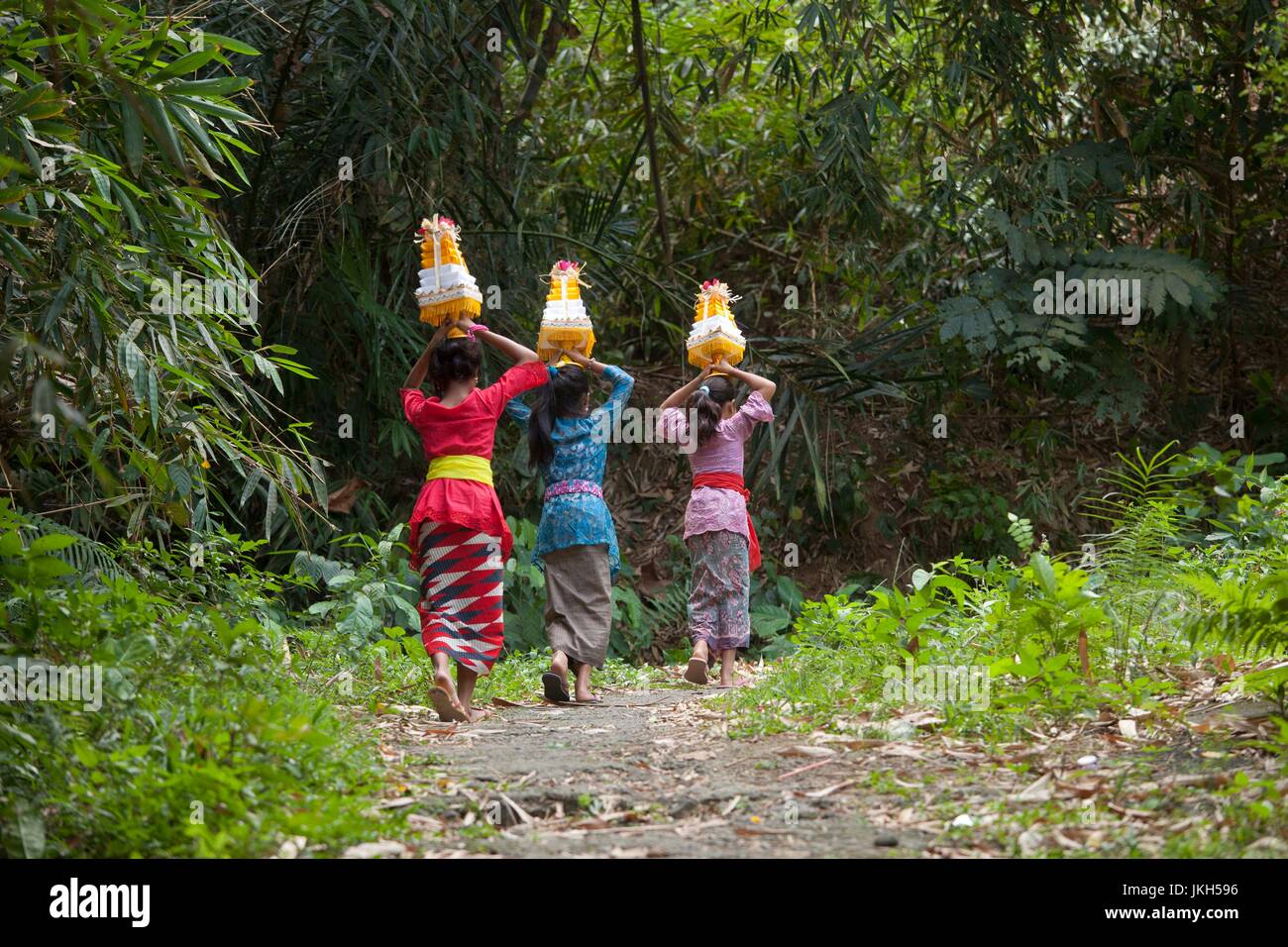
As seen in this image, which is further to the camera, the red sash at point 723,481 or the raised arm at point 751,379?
the red sash at point 723,481

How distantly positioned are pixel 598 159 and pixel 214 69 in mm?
4096

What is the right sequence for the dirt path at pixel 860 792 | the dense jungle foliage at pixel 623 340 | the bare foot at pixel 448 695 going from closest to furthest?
the dirt path at pixel 860 792 → the dense jungle foliage at pixel 623 340 → the bare foot at pixel 448 695

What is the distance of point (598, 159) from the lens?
10273 mm

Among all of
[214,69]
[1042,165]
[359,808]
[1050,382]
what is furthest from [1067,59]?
[359,808]

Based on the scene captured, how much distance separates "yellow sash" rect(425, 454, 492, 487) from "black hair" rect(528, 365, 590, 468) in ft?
2.01

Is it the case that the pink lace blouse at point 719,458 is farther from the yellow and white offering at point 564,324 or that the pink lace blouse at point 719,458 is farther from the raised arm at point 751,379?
the yellow and white offering at point 564,324

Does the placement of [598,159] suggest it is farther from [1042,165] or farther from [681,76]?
[1042,165]

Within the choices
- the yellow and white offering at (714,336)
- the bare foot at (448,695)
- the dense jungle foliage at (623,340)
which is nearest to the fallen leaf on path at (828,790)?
the dense jungle foliage at (623,340)

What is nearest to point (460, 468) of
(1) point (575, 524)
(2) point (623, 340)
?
(1) point (575, 524)

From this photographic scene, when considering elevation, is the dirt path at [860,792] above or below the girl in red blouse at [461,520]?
below

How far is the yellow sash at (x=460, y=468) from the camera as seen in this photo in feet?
16.3

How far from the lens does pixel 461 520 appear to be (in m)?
4.85

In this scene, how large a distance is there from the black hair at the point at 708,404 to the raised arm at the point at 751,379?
70 mm
